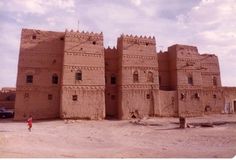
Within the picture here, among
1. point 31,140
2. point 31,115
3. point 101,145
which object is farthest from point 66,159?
point 31,115

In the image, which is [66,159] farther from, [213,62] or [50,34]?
[213,62]

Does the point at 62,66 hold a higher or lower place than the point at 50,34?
lower

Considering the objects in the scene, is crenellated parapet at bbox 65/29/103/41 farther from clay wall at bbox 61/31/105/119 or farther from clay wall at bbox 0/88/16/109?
clay wall at bbox 0/88/16/109

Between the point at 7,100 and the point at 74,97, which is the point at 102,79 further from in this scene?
the point at 7,100

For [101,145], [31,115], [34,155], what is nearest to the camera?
[34,155]

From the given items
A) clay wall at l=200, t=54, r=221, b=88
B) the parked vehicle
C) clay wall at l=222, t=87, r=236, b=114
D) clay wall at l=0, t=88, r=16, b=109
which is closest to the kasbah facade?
clay wall at l=200, t=54, r=221, b=88

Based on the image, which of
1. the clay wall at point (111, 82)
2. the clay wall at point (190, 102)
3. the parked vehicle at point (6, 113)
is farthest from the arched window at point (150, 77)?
the parked vehicle at point (6, 113)

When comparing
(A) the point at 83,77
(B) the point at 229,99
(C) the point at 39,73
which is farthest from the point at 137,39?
(B) the point at 229,99

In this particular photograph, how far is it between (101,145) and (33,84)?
15686 millimetres

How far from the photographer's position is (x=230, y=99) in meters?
38.5

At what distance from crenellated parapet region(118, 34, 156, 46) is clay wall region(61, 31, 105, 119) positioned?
115 inches

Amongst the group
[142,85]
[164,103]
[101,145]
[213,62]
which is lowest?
[101,145]

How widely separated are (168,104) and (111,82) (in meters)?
7.32

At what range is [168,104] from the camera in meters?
32.3
